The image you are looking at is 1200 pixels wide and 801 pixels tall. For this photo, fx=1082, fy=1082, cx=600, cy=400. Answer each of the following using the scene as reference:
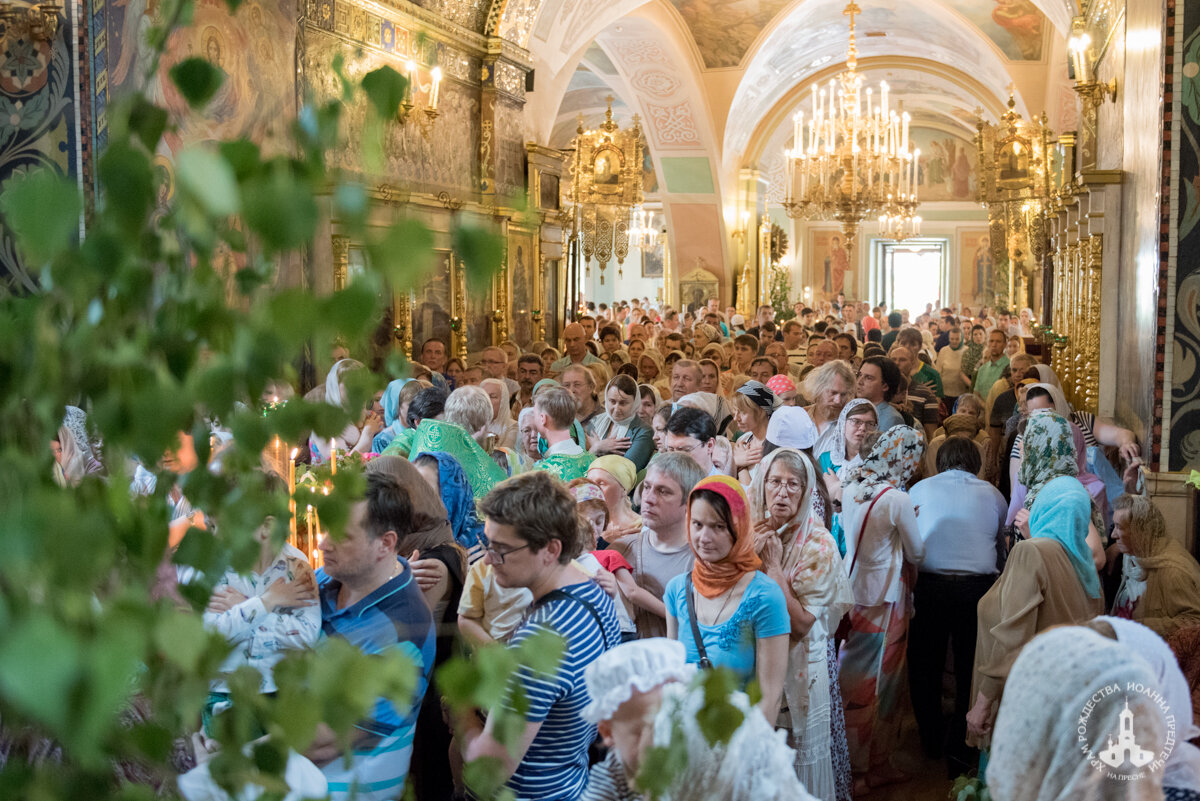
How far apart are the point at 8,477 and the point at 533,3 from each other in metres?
13.1

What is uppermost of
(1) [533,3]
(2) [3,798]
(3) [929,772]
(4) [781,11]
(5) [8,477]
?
(4) [781,11]

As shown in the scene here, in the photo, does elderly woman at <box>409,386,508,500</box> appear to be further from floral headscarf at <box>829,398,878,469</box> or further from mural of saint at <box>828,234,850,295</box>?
mural of saint at <box>828,234,850,295</box>

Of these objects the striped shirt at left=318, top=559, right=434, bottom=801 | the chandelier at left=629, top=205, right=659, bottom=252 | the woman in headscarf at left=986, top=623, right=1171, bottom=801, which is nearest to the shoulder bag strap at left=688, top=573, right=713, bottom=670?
the striped shirt at left=318, top=559, right=434, bottom=801

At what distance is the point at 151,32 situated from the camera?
2.68 feet

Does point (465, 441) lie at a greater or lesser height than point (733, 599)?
greater

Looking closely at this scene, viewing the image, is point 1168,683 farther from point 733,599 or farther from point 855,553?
point 855,553

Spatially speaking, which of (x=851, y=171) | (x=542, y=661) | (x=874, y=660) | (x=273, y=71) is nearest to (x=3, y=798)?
(x=542, y=661)

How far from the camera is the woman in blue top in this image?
3455 millimetres

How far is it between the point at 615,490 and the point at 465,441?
28.9 inches

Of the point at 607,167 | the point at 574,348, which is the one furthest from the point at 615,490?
the point at 607,167

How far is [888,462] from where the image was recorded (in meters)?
5.24

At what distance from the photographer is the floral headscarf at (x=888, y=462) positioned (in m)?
5.19

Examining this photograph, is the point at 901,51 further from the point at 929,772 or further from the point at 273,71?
the point at 929,772

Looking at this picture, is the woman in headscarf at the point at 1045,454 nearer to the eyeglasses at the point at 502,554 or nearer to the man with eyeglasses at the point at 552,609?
the man with eyeglasses at the point at 552,609
